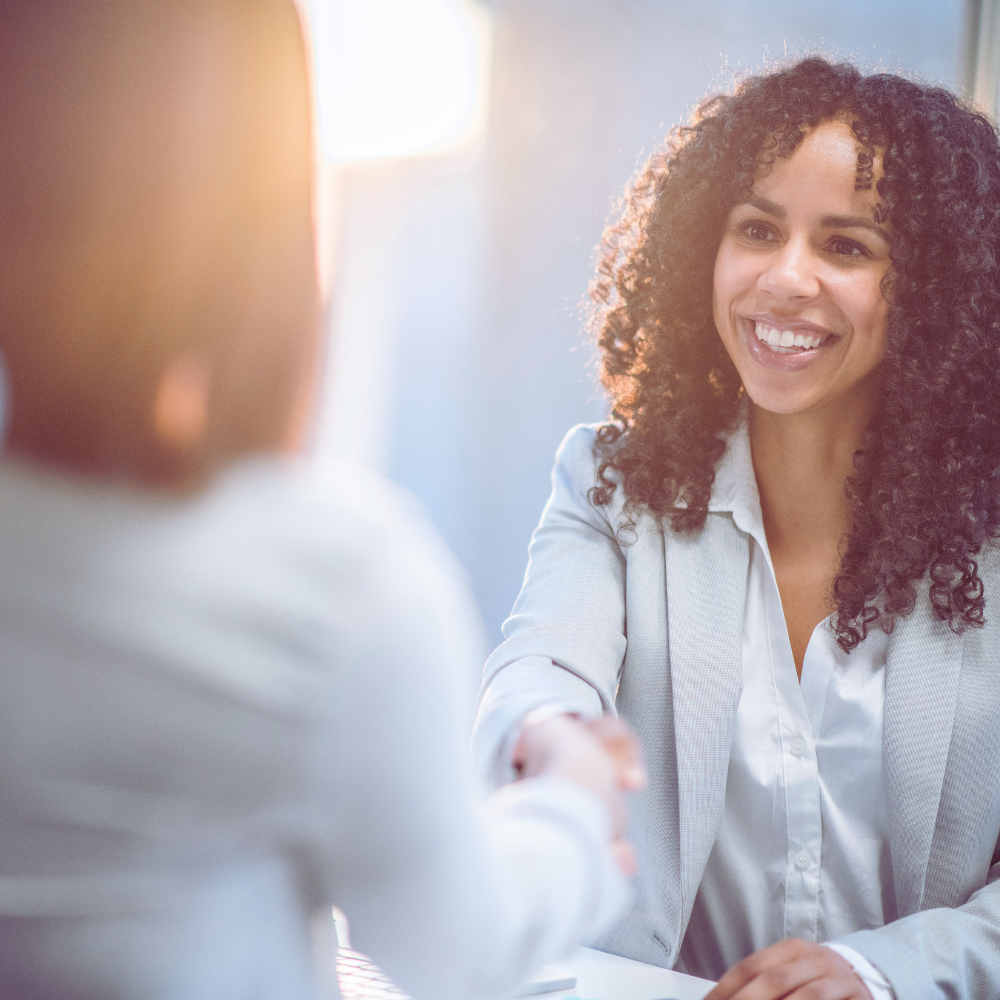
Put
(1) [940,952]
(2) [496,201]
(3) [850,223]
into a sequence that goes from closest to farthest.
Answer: (1) [940,952]
(3) [850,223]
(2) [496,201]

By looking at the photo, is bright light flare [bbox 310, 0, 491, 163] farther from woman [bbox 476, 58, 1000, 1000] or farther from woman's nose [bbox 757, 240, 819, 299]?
woman's nose [bbox 757, 240, 819, 299]

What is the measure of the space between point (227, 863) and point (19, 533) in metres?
0.20

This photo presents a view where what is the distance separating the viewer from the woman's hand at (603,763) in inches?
27.8

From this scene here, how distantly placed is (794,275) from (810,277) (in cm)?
3

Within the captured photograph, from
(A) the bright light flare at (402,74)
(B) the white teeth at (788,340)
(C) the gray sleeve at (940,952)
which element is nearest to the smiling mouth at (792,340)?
(B) the white teeth at (788,340)

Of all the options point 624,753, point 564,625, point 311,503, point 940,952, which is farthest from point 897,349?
point 311,503

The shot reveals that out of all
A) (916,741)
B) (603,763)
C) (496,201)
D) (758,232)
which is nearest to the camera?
(603,763)

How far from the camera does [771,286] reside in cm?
142

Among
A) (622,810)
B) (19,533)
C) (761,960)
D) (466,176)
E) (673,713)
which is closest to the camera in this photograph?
(19,533)

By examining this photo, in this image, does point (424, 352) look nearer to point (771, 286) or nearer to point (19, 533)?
point (771, 286)

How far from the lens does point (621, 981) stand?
40.3 inches

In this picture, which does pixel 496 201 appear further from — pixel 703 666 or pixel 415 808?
pixel 415 808

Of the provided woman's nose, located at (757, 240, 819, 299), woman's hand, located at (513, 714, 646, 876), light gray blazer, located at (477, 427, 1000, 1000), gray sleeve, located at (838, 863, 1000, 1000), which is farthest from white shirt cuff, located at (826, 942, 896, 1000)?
woman's nose, located at (757, 240, 819, 299)

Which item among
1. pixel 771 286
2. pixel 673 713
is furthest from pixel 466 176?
pixel 673 713
